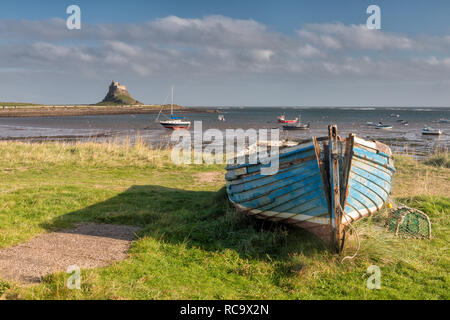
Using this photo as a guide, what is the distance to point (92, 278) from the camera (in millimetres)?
5191

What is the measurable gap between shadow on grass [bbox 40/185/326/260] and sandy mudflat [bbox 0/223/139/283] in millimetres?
518

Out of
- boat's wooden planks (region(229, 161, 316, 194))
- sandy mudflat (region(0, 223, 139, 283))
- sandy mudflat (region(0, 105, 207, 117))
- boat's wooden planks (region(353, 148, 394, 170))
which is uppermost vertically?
sandy mudflat (region(0, 105, 207, 117))

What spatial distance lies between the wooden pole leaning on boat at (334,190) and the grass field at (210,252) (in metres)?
0.40

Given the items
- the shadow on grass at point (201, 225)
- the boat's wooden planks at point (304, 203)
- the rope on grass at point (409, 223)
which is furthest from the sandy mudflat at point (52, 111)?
the rope on grass at point (409, 223)

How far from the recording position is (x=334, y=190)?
21.2 ft

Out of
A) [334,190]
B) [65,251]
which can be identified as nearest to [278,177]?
[334,190]

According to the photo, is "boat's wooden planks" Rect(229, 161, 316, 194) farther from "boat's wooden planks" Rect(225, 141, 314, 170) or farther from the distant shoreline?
the distant shoreline

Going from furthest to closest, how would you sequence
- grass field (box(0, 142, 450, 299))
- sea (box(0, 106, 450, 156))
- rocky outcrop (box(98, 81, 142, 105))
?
rocky outcrop (box(98, 81, 142, 105)), sea (box(0, 106, 450, 156)), grass field (box(0, 142, 450, 299))

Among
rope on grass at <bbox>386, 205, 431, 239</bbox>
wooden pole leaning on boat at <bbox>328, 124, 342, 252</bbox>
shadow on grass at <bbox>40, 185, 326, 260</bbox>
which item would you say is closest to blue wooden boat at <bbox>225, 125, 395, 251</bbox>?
wooden pole leaning on boat at <bbox>328, 124, 342, 252</bbox>

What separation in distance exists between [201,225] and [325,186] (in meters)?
3.04

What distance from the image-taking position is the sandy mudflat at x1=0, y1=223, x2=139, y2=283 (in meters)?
5.75

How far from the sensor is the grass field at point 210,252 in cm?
541

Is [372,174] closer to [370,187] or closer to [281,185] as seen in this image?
[370,187]
